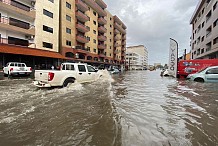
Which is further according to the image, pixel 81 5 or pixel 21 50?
pixel 81 5

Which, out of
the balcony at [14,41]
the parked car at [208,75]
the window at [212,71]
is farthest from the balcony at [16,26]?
the window at [212,71]

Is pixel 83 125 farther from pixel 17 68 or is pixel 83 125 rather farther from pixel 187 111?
pixel 17 68

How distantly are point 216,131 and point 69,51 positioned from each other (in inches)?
1141

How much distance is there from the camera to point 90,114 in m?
3.88

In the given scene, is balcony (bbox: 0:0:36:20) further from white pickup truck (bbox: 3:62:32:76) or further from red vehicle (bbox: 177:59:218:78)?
red vehicle (bbox: 177:59:218:78)

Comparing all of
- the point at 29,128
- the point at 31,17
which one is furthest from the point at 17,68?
the point at 29,128

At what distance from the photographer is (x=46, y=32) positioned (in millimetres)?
24438

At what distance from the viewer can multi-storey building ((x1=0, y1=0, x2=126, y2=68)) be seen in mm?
18959

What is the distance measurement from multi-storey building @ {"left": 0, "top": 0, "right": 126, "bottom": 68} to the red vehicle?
20.5 metres

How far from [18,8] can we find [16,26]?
8.60 feet

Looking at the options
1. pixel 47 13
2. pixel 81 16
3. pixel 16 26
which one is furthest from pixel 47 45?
pixel 81 16

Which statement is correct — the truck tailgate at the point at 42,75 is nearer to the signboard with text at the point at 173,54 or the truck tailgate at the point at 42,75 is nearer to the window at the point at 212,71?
the window at the point at 212,71

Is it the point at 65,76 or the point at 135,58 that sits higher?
the point at 135,58

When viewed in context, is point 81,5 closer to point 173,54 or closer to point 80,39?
point 80,39
